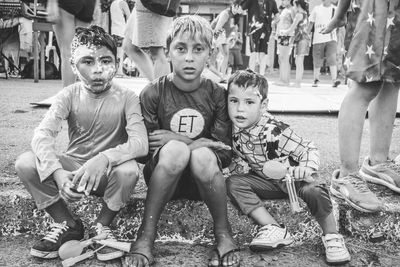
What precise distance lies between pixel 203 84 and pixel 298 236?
0.85 metres

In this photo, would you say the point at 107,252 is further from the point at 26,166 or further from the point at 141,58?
the point at 141,58

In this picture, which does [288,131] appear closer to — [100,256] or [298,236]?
[298,236]

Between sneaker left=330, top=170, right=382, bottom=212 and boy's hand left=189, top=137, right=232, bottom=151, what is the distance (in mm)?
577

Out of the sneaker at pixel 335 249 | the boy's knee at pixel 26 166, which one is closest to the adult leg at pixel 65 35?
the boy's knee at pixel 26 166

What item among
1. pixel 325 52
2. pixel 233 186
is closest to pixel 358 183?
pixel 233 186

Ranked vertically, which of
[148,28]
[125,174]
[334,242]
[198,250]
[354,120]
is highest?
[148,28]

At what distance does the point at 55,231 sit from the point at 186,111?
782 mm

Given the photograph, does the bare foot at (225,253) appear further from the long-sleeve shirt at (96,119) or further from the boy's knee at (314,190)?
the long-sleeve shirt at (96,119)

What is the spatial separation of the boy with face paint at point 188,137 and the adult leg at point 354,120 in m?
0.57

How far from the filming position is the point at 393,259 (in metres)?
2.09

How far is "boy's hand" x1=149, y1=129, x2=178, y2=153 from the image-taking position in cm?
217

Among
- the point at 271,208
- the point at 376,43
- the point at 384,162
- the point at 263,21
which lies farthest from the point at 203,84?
the point at 263,21

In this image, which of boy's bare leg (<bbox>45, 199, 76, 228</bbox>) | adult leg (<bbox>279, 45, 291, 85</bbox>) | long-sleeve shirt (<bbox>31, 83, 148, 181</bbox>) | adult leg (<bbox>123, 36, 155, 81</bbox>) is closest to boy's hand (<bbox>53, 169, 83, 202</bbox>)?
boy's bare leg (<bbox>45, 199, 76, 228</bbox>)

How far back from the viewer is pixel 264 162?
2.23 m
